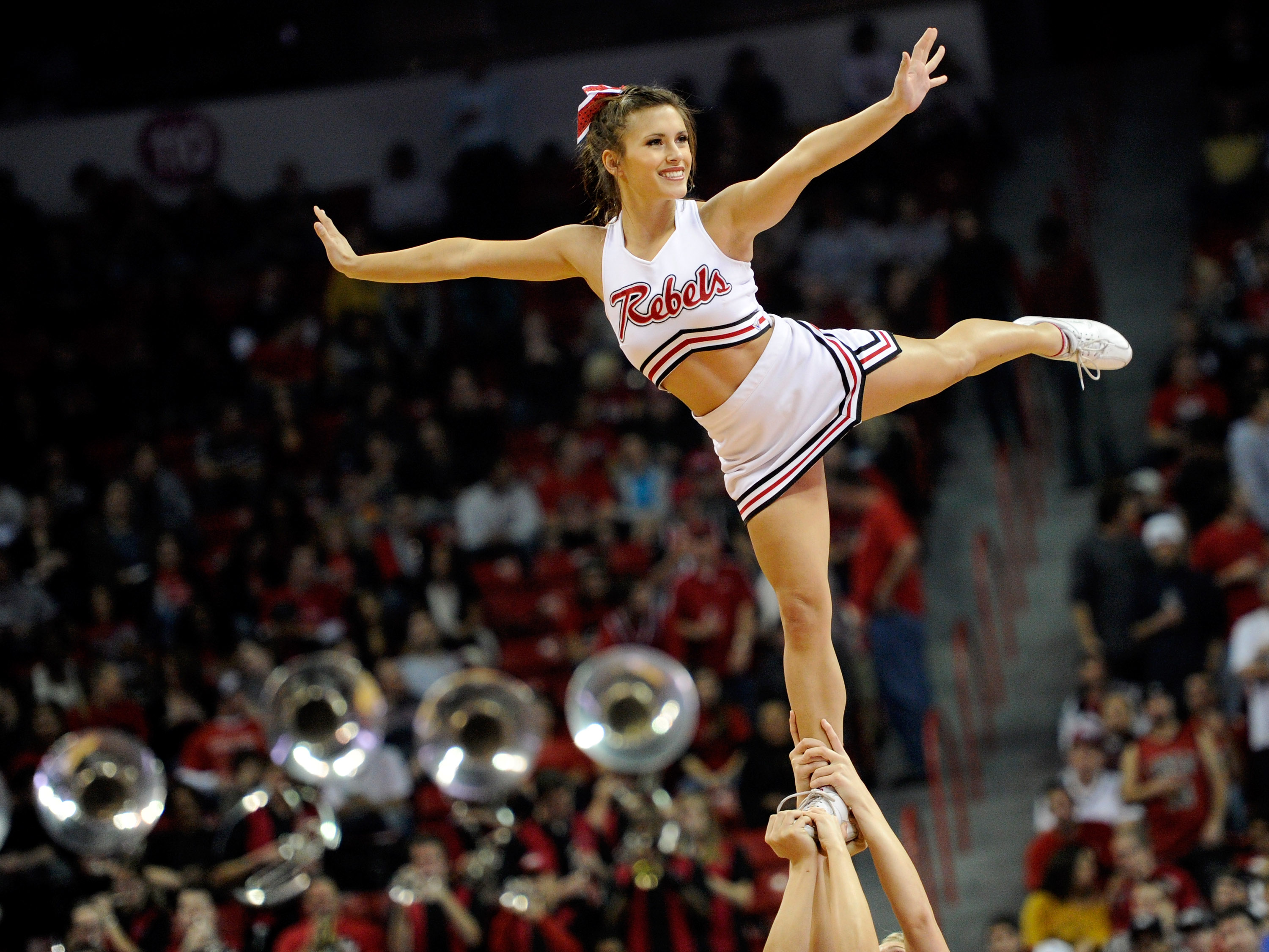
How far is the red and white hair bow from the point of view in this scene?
4.45m

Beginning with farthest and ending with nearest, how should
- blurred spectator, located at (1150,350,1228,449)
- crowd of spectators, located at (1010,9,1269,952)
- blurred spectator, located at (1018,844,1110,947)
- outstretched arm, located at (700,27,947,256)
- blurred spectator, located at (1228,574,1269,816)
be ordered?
blurred spectator, located at (1150,350,1228,449) → blurred spectator, located at (1228,574,1269,816) → blurred spectator, located at (1018,844,1110,947) → crowd of spectators, located at (1010,9,1269,952) → outstretched arm, located at (700,27,947,256)

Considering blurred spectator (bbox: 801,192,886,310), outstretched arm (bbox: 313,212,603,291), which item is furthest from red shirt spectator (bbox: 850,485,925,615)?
outstretched arm (bbox: 313,212,603,291)

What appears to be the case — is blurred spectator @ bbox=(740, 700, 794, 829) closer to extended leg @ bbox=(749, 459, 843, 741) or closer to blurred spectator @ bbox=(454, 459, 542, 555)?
blurred spectator @ bbox=(454, 459, 542, 555)

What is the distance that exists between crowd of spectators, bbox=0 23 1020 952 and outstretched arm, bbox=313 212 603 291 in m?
4.43

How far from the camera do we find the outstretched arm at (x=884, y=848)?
3.84 m

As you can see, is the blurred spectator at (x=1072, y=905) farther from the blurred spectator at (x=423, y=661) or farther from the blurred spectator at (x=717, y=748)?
the blurred spectator at (x=423, y=661)

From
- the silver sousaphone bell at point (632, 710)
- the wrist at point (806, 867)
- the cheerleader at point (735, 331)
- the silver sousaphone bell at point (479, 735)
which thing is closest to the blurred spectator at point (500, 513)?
the silver sousaphone bell at point (479, 735)

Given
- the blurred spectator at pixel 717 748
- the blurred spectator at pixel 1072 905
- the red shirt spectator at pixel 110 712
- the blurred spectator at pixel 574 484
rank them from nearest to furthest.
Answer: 1. the blurred spectator at pixel 1072 905
2. the blurred spectator at pixel 717 748
3. the red shirt spectator at pixel 110 712
4. the blurred spectator at pixel 574 484

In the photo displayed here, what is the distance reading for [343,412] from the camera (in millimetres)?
12477

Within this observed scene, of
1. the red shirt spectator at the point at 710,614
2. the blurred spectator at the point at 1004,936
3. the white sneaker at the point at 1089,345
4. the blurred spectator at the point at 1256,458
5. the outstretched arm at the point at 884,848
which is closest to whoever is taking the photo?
the outstretched arm at the point at 884,848

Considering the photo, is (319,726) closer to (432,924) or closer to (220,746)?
(220,746)

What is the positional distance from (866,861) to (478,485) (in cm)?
407

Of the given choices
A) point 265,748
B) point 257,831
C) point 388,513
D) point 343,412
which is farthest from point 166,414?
point 257,831

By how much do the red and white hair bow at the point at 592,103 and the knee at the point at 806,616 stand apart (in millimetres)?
1326
